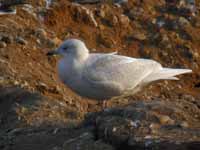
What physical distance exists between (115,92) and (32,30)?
11.5 ft

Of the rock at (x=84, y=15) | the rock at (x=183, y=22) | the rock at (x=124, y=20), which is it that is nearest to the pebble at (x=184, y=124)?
the rock at (x=84, y=15)

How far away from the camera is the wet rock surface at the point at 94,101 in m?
7.57

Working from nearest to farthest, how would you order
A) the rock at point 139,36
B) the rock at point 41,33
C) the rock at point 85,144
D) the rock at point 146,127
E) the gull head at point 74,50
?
the rock at point 146,127 → the rock at point 85,144 → the gull head at point 74,50 → the rock at point 41,33 → the rock at point 139,36

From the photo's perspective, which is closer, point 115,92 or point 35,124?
point 35,124

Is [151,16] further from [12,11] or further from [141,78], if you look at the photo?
[141,78]

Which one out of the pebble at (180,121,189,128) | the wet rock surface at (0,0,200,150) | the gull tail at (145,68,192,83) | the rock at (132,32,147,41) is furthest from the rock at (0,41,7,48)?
the pebble at (180,121,189,128)

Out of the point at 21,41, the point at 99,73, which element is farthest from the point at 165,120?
the point at 21,41

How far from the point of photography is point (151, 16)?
583 inches

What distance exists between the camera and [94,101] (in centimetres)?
1162

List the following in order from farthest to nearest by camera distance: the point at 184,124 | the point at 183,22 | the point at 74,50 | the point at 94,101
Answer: the point at 183,22, the point at 94,101, the point at 74,50, the point at 184,124

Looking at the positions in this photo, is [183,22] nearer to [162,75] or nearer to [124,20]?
[124,20]

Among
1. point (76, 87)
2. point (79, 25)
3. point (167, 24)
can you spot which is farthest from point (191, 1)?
point (76, 87)

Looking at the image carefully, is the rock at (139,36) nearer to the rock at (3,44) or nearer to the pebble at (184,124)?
the rock at (3,44)

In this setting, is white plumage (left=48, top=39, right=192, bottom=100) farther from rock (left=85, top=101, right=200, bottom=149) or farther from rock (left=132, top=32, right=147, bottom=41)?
rock (left=132, top=32, right=147, bottom=41)
